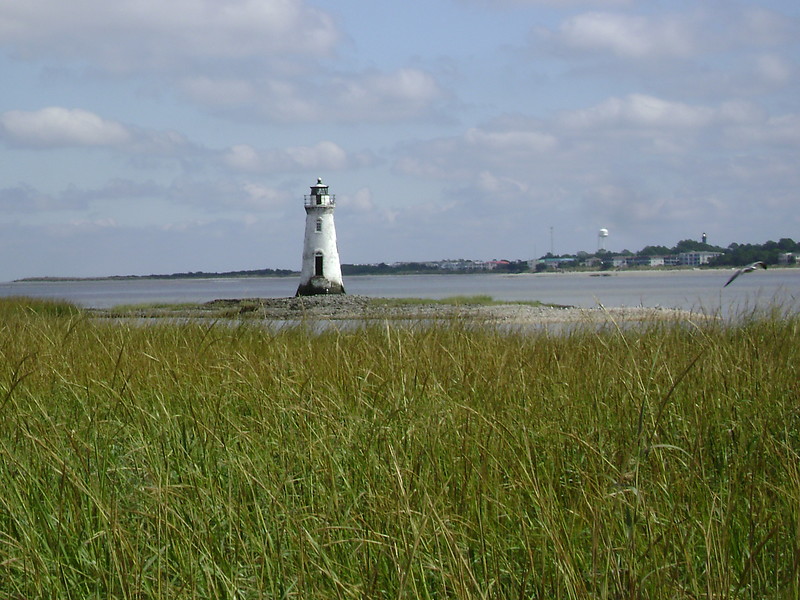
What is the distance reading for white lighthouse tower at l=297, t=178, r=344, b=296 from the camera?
3484 centimetres

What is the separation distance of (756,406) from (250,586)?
2.57m

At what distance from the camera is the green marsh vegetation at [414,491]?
7.60ft

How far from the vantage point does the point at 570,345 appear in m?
7.04

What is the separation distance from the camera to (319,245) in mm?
34969

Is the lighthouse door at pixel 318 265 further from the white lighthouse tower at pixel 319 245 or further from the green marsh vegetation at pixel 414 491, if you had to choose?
the green marsh vegetation at pixel 414 491

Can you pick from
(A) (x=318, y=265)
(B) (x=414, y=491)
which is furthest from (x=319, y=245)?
(B) (x=414, y=491)

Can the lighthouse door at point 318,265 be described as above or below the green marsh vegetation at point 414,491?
above

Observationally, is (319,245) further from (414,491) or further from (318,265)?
(414,491)

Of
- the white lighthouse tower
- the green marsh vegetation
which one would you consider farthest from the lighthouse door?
the green marsh vegetation

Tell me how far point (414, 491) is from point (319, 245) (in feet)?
107

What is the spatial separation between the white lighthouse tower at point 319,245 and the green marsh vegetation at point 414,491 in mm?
30192

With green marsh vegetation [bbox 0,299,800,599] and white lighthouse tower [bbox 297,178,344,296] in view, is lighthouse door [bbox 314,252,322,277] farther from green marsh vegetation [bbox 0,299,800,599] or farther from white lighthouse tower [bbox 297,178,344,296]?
green marsh vegetation [bbox 0,299,800,599]

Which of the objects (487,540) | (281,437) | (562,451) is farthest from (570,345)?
(487,540)

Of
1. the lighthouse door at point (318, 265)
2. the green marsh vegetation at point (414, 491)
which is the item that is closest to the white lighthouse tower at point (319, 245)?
the lighthouse door at point (318, 265)
